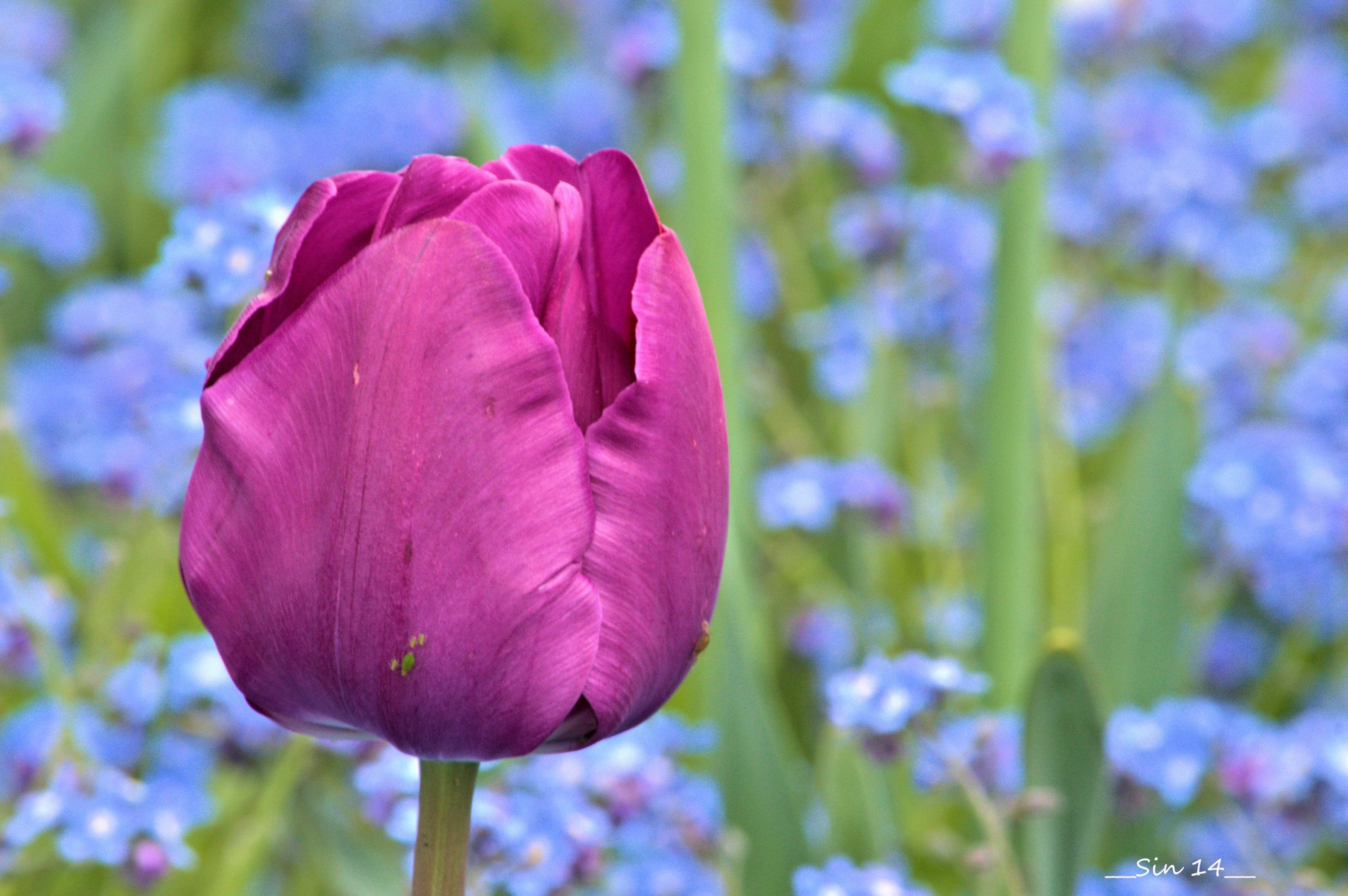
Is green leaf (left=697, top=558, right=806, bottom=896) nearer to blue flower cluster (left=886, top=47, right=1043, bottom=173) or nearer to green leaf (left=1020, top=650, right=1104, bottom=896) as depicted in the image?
green leaf (left=1020, top=650, right=1104, bottom=896)

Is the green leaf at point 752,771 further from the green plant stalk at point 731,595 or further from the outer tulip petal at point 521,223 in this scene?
the outer tulip petal at point 521,223

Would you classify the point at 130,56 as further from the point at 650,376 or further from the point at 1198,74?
the point at 650,376

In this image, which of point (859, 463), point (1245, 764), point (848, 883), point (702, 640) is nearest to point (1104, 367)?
point (859, 463)

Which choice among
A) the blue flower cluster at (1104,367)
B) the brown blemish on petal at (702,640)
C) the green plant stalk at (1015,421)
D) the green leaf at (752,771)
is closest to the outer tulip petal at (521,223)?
the brown blemish on petal at (702,640)

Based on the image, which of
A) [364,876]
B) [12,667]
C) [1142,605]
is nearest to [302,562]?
[364,876]

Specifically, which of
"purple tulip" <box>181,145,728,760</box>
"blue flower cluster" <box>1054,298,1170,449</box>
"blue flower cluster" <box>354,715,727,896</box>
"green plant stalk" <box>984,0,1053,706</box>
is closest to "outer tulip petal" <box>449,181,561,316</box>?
"purple tulip" <box>181,145,728,760</box>

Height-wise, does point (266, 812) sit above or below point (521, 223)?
below

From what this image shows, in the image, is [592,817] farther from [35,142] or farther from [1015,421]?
[35,142]
